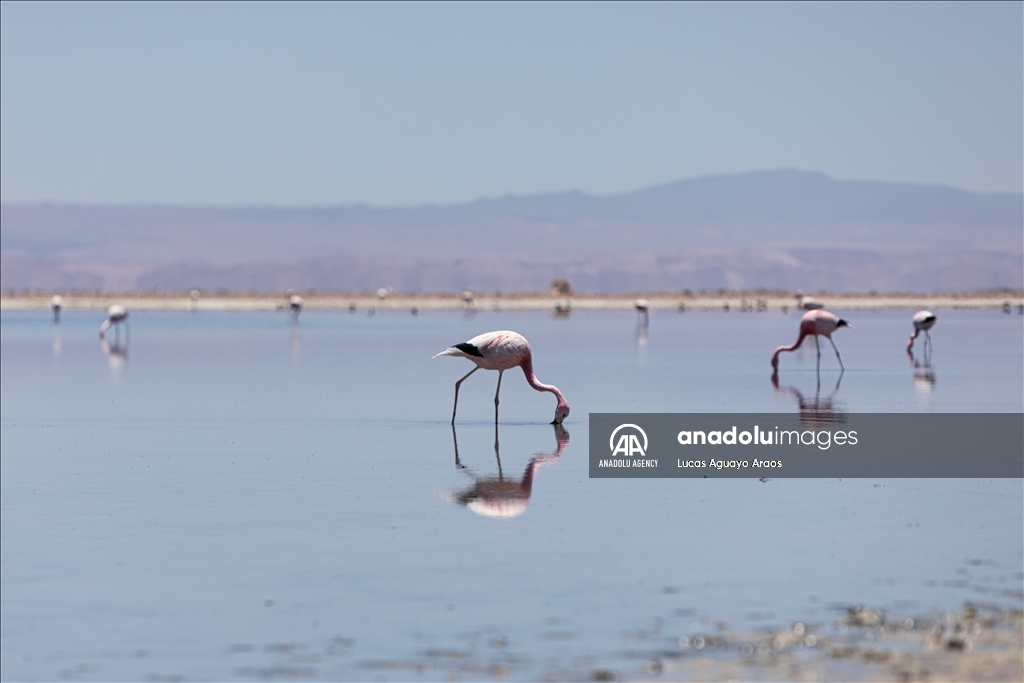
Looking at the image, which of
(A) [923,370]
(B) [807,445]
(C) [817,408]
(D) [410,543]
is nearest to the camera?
(D) [410,543]

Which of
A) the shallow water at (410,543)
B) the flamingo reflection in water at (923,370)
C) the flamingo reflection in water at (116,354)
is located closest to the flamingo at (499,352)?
the shallow water at (410,543)

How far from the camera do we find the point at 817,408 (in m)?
22.2

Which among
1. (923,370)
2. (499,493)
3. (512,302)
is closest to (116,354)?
(923,370)

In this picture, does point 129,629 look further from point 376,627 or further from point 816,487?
point 816,487

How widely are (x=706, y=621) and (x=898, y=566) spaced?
225cm

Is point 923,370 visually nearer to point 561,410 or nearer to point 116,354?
point 561,410

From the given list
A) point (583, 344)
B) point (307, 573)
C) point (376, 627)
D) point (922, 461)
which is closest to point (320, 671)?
point (376, 627)

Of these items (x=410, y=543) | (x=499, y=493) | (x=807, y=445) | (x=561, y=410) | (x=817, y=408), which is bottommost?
(x=410, y=543)

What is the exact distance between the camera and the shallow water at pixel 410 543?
8.66 meters

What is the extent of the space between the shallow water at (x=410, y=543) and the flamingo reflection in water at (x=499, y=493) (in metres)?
0.09

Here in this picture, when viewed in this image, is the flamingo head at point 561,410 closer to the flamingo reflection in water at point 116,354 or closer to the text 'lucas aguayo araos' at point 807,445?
the text 'lucas aguayo araos' at point 807,445

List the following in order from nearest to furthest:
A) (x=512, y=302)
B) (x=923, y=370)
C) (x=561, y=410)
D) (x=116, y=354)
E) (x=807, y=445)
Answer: (x=807, y=445) → (x=561, y=410) → (x=923, y=370) → (x=116, y=354) → (x=512, y=302)

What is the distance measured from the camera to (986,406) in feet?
73.2

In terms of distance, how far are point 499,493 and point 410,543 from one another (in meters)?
2.61
